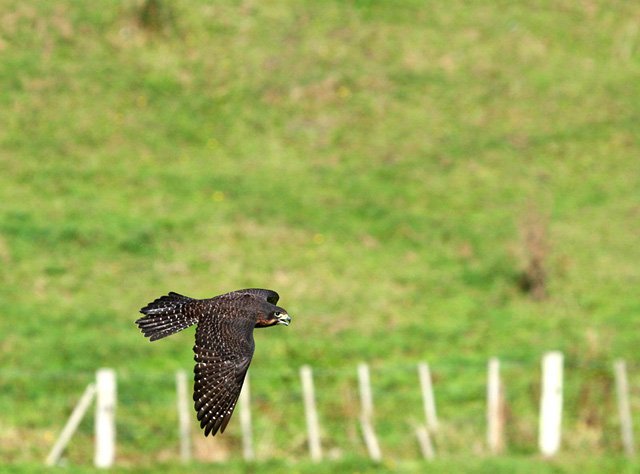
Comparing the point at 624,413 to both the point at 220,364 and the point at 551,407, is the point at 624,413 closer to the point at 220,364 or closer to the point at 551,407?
the point at 551,407

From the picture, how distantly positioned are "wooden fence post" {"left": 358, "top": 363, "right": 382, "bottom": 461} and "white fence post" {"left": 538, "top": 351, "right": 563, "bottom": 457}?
247cm

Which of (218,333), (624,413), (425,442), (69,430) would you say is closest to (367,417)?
(425,442)

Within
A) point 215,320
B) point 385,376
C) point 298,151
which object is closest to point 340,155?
point 298,151

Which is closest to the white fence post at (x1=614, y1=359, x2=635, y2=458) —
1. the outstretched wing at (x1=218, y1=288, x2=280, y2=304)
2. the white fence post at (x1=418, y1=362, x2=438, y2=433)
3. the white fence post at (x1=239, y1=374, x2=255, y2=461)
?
the white fence post at (x1=418, y1=362, x2=438, y2=433)

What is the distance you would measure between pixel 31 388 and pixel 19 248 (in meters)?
5.71

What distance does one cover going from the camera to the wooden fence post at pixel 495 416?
15.6 meters

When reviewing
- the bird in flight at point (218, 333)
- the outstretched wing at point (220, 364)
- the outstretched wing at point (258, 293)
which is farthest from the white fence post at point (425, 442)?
the outstretched wing at point (220, 364)

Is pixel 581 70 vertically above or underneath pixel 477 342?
above

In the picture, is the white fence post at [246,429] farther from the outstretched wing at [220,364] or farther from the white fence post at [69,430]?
the outstretched wing at [220,364]

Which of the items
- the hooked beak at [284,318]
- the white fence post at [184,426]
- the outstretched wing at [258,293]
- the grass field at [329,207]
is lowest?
the white fence post at [184,426]

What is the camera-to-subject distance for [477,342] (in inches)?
782

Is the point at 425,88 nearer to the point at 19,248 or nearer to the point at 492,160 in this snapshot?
the point at 492,160

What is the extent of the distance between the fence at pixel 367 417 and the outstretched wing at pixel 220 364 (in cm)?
707

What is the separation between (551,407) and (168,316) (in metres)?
9.08
